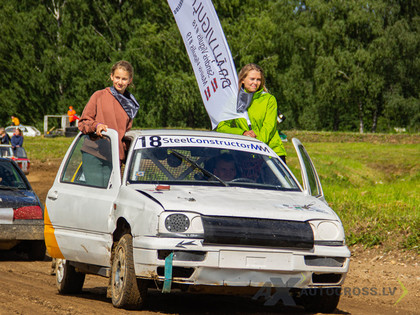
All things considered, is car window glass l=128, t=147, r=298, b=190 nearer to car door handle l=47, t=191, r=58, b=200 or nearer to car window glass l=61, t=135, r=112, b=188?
car window glass l=61, t=135, r=112, b=188

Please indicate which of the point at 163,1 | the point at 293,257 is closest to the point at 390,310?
the point at 293,257

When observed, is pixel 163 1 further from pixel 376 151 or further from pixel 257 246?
pixel 257 246

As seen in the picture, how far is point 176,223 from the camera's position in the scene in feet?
19.9

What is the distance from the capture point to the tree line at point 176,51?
61.2m

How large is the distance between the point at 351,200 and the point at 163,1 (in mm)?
49246

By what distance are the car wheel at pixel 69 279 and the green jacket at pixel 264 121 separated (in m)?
2.39

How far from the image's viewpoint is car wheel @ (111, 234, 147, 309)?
6.32 meters

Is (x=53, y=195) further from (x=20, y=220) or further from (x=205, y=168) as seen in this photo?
(x=20, y=220)

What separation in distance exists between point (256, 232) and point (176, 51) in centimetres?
5422

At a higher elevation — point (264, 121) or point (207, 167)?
point (264, 121)

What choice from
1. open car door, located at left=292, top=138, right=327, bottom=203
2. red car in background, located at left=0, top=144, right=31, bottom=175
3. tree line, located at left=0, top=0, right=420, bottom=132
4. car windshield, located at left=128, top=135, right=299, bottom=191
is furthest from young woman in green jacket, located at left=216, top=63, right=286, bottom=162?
tree line, located at left=0, top=0, right=420, bottom=132

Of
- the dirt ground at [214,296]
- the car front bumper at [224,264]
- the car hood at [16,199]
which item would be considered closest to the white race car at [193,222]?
the car front bumper at [224,264]

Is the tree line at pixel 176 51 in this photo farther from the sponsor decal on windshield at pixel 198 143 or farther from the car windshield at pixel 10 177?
the sponsor decal on windshield at pixel 198 143

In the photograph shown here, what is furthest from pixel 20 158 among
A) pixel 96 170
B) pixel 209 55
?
pixel 96 170
